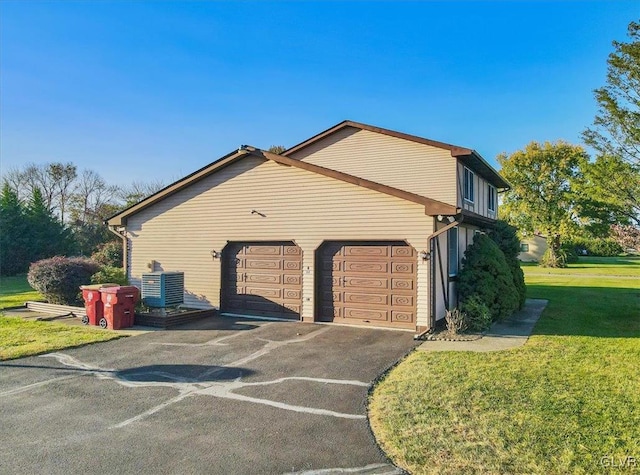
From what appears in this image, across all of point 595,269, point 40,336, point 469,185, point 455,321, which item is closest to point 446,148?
point 469,185

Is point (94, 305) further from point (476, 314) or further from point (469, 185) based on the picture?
point (469, 185)

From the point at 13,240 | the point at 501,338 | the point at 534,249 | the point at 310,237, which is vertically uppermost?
the point at 13,240

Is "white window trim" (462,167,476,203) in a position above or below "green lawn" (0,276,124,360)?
above

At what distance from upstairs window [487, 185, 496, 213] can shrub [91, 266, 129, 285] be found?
1687 centimetres

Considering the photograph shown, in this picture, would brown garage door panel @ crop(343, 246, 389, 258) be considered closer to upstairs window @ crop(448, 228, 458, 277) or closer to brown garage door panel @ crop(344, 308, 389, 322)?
brown garage door panel @ crop(344, 308, 389, 322)

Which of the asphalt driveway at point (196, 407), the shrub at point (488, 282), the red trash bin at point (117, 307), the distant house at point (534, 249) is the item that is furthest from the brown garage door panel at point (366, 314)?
the distant house at point (534, 249)

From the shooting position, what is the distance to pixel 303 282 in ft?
40.1

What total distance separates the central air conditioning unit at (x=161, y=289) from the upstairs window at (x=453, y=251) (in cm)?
822

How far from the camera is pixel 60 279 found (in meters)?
14.6

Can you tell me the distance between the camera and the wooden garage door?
35.9 ft

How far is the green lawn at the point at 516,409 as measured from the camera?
13.9 feet

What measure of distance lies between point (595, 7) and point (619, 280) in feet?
63.2

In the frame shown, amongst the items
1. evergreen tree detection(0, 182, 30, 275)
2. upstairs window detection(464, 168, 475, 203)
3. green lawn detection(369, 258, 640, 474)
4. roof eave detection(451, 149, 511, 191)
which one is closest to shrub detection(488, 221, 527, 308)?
upstairs window detection(464, 168, 475, 203)

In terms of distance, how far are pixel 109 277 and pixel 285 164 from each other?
7714 millimetres
